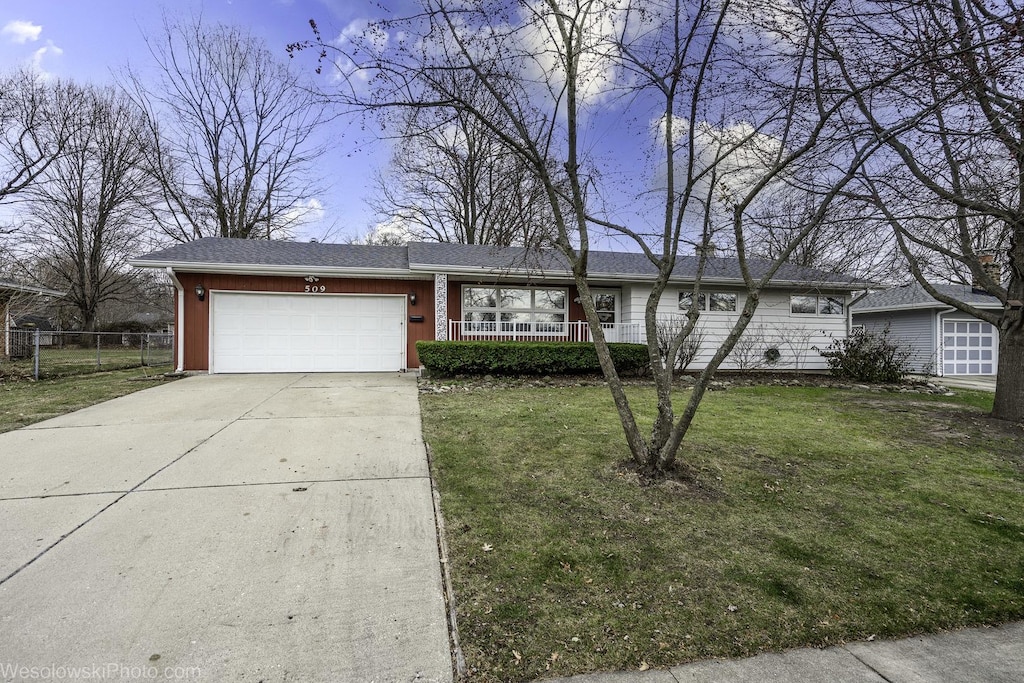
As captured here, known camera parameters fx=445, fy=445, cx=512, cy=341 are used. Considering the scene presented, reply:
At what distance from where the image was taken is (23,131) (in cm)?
1603

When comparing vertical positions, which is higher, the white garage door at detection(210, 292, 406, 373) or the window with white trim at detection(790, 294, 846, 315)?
the window with white trim at detection(790, 294, 846, 315)

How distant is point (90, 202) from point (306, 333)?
57.8 feet

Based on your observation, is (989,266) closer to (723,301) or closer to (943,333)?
(723,301)

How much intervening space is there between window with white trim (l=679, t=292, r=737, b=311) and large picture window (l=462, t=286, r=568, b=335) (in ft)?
10.4

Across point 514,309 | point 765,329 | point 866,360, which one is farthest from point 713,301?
point 514,309

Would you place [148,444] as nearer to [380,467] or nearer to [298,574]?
[380,467]

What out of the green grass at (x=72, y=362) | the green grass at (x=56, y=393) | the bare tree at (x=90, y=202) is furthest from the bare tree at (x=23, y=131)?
the green grass at (x=56, y=393)

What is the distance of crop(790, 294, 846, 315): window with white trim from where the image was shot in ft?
40.8

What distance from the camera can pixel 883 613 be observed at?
2.10 metres

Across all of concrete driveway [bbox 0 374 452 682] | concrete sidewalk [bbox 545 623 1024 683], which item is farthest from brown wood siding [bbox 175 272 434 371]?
concrete sidewalk [bbox 545 623 1024 683]

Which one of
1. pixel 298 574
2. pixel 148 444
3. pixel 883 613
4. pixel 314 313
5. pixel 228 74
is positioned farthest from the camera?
pixel 228 74

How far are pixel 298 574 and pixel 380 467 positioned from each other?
5.38 feet

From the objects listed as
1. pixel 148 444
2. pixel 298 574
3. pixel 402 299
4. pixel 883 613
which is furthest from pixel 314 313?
pixel 883 613

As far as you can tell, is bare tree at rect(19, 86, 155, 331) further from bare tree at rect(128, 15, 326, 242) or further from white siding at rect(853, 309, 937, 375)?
white siding at rect(853, 309, 937, 375)
